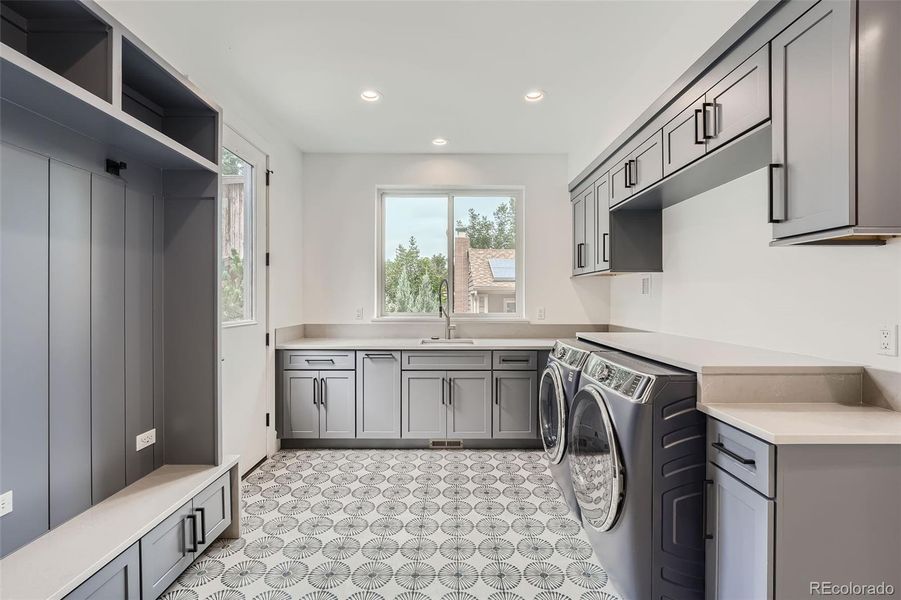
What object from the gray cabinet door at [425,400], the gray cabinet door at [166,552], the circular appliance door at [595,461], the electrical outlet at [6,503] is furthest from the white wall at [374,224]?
the electrical outlet at [6,503]

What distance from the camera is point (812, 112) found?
1283mm

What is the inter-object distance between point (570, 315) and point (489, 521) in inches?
83.0

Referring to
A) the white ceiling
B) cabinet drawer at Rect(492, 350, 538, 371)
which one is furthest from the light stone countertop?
cabinet drawer at Rect(492, 350, 538, 371)

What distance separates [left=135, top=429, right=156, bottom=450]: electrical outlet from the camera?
74.4 inches

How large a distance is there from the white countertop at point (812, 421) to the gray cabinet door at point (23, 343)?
2.26 m

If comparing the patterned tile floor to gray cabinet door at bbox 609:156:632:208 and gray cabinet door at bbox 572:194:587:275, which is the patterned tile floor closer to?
gray cabinet door at bbox 572:194:587:275

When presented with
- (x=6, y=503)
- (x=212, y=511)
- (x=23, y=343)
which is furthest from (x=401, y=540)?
(x=23, y=343)

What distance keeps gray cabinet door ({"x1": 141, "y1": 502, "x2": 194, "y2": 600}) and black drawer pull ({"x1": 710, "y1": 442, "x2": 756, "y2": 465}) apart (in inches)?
79.5

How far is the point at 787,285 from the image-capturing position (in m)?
1.87

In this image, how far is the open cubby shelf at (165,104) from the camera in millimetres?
1653

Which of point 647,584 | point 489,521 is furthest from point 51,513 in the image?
point 647,584

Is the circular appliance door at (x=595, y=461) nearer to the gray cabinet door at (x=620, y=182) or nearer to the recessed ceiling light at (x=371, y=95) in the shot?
the gray cabinet door at (x=620, y=182)

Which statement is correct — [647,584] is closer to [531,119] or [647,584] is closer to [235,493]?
[235,493]

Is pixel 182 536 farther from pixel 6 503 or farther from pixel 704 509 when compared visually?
pixel 704 509
